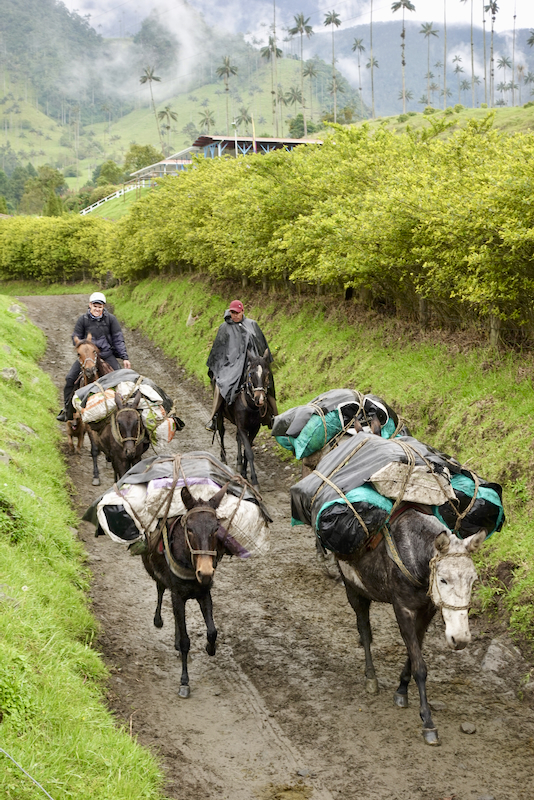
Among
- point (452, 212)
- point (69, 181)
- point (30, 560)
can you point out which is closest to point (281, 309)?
point (452, 212)

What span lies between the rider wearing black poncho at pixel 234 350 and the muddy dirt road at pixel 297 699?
421 centimetres

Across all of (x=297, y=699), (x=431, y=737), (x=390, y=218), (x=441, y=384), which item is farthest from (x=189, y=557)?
(x=390, y=218)

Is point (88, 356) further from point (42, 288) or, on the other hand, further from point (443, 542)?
point (42, 288)

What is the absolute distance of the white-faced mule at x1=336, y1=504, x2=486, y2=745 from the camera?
5430 millimetres

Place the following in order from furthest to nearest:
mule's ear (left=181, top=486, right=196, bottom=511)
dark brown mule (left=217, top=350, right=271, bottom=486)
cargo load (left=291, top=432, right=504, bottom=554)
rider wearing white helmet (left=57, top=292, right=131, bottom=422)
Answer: rider wearing white helmet (left=57, top=292, right=131, bottom=422) → dark brown mule (left=217, top=350, right=271, bottom=486) → mule's ear (left=181, top=486, right=196, bottom=511) → cargo load (left=291, top=432, right=504, bottom=554)

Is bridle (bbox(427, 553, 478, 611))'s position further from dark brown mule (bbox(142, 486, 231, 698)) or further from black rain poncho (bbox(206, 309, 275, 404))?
black rain poncho (bbox(206, 309, 275, 404))

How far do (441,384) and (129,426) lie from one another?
5.36 meters

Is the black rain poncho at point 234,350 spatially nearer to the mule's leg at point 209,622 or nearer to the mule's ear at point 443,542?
the mule's leg at point 209,622

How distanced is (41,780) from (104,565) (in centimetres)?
497

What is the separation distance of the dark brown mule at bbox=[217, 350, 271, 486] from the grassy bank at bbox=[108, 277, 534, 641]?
7.81 ft

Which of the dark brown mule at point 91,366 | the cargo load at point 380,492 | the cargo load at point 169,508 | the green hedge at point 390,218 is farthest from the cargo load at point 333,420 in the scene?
the dark brown mule at point 91,366

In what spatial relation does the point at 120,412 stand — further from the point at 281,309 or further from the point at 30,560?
the point at 281,309

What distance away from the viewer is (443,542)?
18.1 ft

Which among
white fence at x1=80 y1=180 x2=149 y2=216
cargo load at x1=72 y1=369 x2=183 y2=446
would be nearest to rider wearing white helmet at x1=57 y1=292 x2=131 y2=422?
cargo load at x1=72 y1=369 x2=183 y2=446
